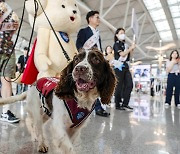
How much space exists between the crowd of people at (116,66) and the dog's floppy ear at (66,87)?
371mm

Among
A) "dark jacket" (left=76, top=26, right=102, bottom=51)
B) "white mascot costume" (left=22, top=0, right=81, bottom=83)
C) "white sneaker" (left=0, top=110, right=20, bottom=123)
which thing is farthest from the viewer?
"dark jacket" (left=76, top=26, right=102, bottom=51)

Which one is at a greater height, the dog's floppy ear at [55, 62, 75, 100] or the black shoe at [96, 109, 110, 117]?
the dog's floppy ear at [55, 62, 75, 100]

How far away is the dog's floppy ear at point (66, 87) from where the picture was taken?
50.5 inches

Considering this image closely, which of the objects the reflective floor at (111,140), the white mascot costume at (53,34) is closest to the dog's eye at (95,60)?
the reflective floor at (111,140)

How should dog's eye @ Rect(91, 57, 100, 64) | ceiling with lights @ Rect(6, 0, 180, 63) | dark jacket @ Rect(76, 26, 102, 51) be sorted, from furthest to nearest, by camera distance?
ceiling with lights @ Rect(6, 0, 180, 63), dark jacket @ Rect(76, 26, 102, 51), dog's eye @ Rect(91, 57, 100, 64)

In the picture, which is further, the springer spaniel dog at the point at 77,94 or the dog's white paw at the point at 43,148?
the dog's white paw at the point at 43,148

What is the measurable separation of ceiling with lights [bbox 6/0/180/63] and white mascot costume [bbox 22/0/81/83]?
6.70 metres

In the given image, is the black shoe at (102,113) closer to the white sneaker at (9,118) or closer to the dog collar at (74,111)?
the white sneaker at (9,118)

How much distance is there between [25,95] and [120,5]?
449 inches

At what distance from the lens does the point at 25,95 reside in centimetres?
182

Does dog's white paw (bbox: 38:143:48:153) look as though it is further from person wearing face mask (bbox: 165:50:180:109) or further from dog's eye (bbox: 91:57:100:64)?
person wearing face mask (bbox: 165:50:180:109)

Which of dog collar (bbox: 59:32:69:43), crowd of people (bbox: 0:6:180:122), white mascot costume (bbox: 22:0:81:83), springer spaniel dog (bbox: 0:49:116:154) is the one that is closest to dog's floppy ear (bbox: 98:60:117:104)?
springer spaniel dog (bbox: 0:49:116:154)

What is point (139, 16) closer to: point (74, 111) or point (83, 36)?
point (83, 36)

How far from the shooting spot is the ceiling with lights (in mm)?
11000
